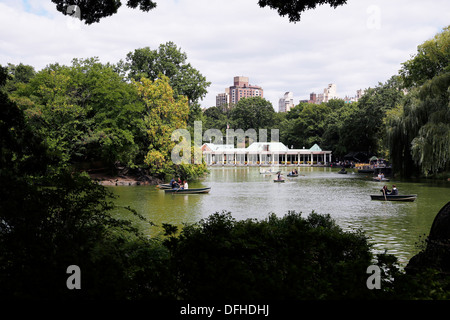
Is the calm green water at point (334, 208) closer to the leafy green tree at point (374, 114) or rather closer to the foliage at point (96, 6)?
the foliage at point (96, 6)

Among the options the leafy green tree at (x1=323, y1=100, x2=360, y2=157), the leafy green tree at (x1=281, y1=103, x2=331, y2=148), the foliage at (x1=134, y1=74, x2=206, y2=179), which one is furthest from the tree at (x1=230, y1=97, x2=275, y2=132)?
the foliage at (x1=134, y1=74, x2=206, y2=179)

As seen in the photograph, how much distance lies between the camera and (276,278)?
3896 mm

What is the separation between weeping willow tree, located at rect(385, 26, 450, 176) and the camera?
2736 cm

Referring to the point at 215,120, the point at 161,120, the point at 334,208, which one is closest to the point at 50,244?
the point at 334,208

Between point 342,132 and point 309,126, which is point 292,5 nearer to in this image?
point 342,132

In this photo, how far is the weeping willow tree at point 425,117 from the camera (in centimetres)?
2736

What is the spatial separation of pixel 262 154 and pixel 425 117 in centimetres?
5465

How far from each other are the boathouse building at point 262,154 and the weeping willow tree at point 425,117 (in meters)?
44.1

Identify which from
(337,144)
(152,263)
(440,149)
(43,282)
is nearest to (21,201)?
(43,282)

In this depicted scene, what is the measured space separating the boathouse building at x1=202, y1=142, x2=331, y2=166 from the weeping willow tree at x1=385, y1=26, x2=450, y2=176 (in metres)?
44.1

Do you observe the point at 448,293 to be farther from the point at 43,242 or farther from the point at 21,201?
the point at 21,201

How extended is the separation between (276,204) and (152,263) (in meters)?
18.5

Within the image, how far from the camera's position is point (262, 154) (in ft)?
280

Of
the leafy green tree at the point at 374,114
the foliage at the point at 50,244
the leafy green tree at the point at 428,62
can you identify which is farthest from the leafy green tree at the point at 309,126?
the foliage at the point at 50,244
